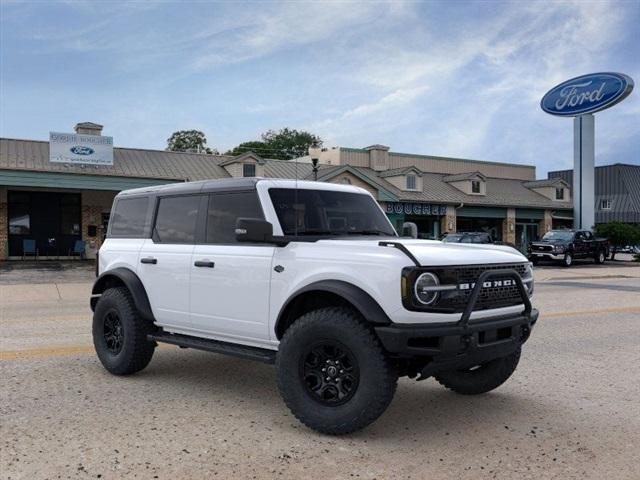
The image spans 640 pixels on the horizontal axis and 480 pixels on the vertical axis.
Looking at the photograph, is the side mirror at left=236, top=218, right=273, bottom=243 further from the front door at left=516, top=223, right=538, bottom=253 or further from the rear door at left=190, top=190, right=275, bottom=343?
the front door at left=516, top=223, right=538, bottom=253

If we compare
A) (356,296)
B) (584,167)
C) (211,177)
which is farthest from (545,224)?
(356,296)

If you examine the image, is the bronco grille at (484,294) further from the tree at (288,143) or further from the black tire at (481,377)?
the tree at (288,143)

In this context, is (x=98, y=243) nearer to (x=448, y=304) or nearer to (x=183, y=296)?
(x=183, y=296)

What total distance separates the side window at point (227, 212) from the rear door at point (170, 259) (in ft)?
0.75

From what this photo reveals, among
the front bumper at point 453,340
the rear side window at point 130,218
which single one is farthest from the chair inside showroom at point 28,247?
the front bumper at point 453,340

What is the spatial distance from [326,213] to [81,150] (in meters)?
26.2

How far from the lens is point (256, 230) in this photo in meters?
4.80

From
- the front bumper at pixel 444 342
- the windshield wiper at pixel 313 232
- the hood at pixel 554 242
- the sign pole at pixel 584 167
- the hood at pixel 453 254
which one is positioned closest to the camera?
the front bumper at pixel 444 342

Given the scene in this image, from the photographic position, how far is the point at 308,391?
4578 millimetres

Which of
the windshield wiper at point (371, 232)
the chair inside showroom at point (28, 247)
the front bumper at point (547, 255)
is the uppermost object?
the windshield wiper at point (371, 232)

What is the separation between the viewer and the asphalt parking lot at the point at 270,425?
3.98 metres

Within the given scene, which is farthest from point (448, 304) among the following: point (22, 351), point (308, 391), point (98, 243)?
point (98, 243)

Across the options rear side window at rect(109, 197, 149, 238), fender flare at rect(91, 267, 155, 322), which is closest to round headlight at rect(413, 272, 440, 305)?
fender flare at rect(91, 267, 155, 322)

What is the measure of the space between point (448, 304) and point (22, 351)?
18.3 ft
